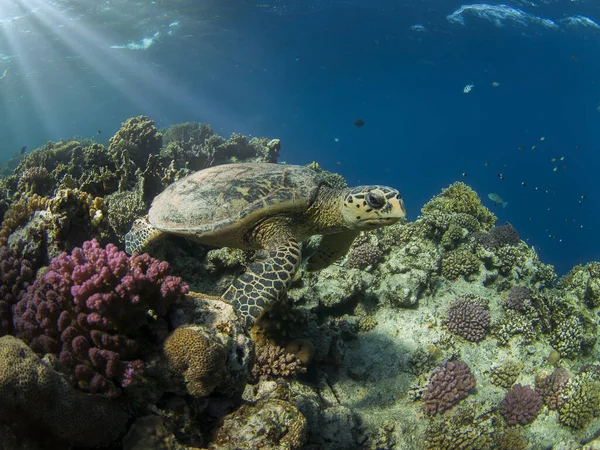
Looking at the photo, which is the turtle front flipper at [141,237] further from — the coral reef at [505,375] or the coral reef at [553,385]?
the coral reef at [553,385]

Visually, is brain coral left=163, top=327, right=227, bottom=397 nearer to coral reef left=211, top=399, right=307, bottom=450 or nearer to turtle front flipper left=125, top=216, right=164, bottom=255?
coral reef left=211, top=399, right=307, bottom=450

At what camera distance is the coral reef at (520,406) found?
16.8 ft

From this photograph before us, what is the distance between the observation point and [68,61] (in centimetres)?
4244

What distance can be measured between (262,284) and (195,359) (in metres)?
1.41

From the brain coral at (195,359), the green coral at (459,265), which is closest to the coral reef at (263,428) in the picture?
the brain coral at (195,359)

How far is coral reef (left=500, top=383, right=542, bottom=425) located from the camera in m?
5.11

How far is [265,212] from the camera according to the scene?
4.33 meters

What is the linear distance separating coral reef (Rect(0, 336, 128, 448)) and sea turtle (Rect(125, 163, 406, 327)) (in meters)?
1.84

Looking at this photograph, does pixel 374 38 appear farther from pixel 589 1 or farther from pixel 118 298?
pixel 118 298

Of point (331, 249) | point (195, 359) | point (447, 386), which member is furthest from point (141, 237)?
point (447, 386)

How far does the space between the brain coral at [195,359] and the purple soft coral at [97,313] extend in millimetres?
229

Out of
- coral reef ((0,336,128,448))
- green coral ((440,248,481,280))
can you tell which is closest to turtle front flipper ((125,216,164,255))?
coral reef ((0,336,128,448))

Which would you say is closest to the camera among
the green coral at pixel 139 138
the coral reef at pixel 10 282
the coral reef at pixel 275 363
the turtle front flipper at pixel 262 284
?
the coral reef at pixel 10 282

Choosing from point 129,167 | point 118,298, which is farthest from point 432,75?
point 118,298
